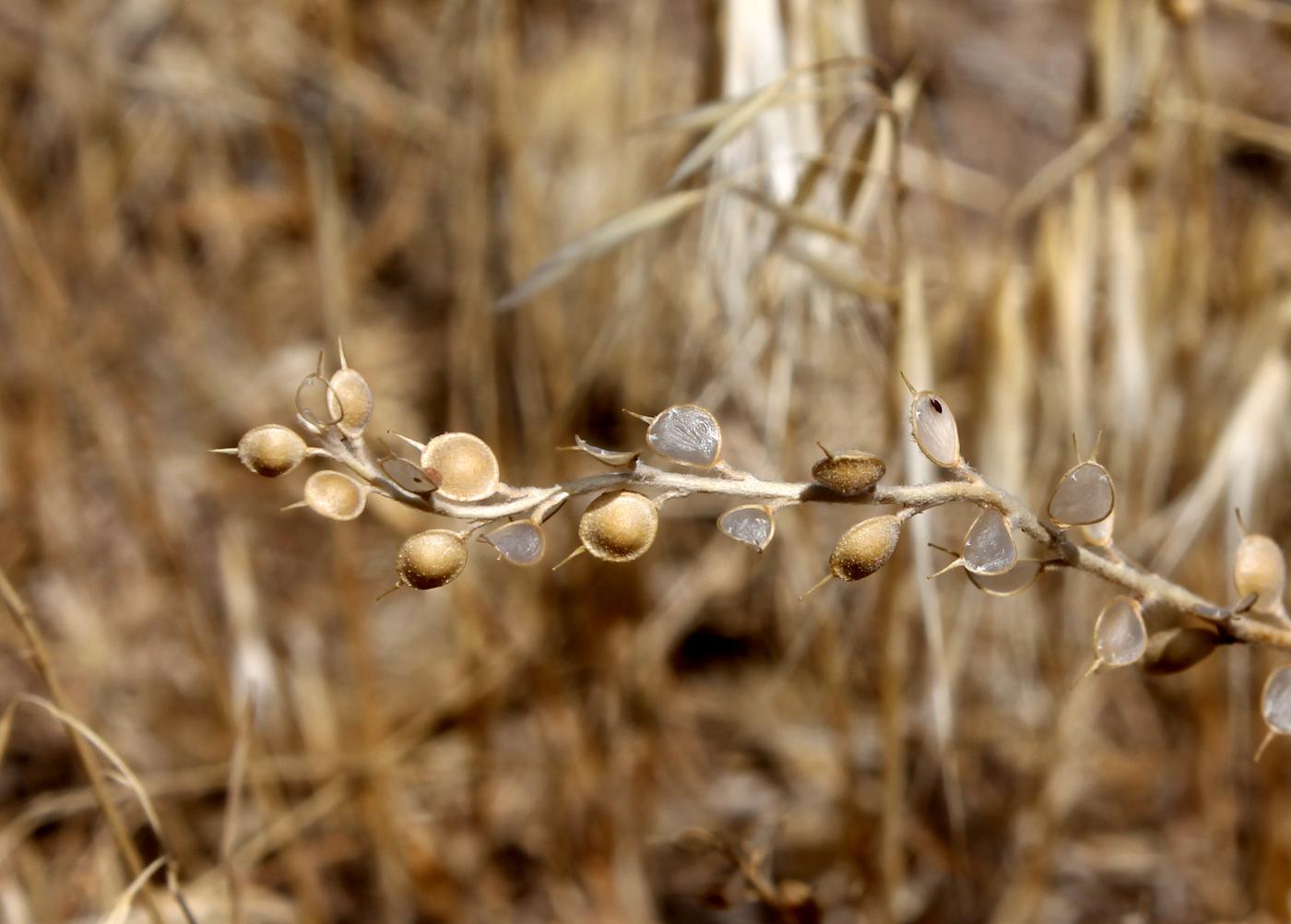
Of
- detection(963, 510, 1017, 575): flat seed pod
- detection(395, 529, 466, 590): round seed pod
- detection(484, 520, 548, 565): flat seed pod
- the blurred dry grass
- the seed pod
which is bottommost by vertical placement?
the blurred dry grass

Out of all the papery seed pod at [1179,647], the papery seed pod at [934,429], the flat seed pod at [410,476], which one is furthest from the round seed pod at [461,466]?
the papery seed pod at [1179,647]

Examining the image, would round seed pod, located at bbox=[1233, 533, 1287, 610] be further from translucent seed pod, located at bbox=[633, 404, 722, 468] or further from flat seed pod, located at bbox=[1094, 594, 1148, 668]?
translucent seed pod, located at bbox=[633, 404, 722, 468]

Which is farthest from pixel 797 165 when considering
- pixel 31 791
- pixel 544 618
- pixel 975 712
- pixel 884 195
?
pixel 31 791

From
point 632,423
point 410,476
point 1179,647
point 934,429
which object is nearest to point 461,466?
point 410,476

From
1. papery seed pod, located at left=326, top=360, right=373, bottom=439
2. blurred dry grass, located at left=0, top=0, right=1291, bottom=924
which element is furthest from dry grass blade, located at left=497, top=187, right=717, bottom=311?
papery seed pod, located at left=326, top=360, right=373, bottom=439

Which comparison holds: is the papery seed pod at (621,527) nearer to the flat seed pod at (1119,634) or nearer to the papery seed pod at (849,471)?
the papery seed pod at (849,471)

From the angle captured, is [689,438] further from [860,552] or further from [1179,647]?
[1179,647]

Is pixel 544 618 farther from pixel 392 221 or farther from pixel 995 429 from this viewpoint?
pixel 392 221
